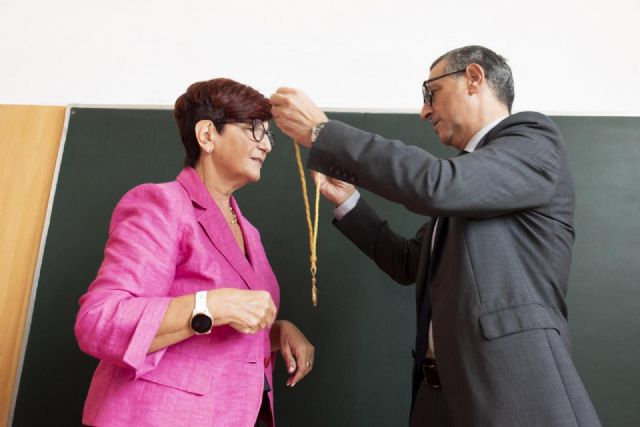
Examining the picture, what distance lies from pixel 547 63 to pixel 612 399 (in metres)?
1.38

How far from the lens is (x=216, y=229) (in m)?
1.23

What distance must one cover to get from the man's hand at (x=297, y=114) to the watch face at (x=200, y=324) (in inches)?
17.7

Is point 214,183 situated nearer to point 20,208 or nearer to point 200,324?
point 200,324

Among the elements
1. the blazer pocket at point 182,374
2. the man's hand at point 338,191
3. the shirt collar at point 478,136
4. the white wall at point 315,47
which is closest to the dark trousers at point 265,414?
the blazer pocket at point 182,374

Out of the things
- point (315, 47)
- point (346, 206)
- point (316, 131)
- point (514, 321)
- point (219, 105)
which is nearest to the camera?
point (514, 321)

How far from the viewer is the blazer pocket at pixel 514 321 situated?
3.22 ft

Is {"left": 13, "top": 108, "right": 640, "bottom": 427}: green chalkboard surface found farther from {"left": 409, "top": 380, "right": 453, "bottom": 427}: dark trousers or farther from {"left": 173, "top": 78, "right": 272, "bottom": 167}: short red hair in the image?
{"left": 173, "top": 78, "right": 272, "bottom": 167}: short red hair

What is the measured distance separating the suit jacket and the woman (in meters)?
0.33

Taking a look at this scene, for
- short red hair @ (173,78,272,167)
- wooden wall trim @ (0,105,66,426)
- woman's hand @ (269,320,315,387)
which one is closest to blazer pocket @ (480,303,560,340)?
woman's hand @ (269,320,315,387)

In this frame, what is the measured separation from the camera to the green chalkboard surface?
5.99 feet

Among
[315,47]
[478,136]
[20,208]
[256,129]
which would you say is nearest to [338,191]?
[256,129]

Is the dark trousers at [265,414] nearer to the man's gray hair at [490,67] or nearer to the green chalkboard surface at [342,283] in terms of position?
the green chalkboard surface at [342,283]

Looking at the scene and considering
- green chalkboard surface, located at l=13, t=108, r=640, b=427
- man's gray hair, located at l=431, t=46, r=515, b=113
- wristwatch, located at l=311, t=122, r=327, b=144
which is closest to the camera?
wristwatch, located at l=311, t=122, r=327, b=144

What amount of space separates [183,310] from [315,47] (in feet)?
5.35
